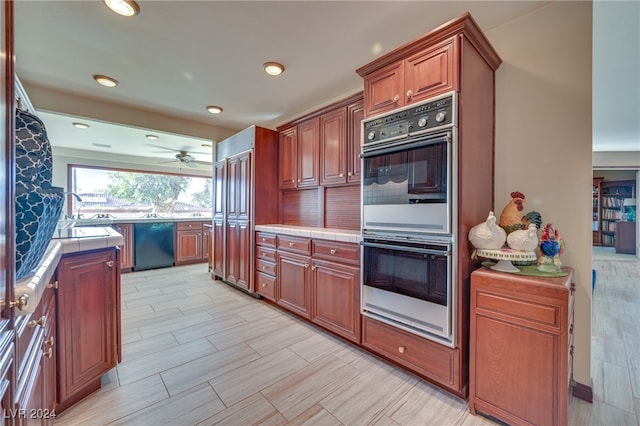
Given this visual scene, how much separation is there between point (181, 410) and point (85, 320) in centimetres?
76

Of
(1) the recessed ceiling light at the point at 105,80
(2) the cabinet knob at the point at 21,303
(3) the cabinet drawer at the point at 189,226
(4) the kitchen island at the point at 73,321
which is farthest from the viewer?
(3) the cabinet drawer at the point at 189,226

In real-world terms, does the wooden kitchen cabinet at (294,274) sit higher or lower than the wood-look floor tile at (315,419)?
higher

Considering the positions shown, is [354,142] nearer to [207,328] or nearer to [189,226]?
[207,328]

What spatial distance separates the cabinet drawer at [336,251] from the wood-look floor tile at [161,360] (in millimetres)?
1186

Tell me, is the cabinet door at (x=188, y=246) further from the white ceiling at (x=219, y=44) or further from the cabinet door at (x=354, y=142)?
the cabinet door at (x=354, y=142)

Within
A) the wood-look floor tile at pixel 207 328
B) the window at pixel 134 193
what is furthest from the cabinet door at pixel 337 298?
the window at pixel 134 193

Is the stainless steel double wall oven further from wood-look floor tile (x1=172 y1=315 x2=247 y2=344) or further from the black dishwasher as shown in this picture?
the black dishwasher

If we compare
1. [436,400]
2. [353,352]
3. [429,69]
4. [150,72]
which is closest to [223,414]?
[353,352]

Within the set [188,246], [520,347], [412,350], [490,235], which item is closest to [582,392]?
[520,347]

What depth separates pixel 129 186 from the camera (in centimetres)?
589

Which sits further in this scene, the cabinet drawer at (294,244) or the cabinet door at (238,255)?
the cabinet door at (238,255)

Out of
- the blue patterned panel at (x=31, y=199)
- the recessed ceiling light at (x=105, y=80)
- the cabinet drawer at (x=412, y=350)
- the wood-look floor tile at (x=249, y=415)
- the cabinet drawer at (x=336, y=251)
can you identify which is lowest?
the wood-look floor tile at (x=249, y=415)

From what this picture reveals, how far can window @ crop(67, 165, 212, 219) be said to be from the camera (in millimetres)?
5387

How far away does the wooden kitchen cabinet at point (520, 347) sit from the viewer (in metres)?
1.25
